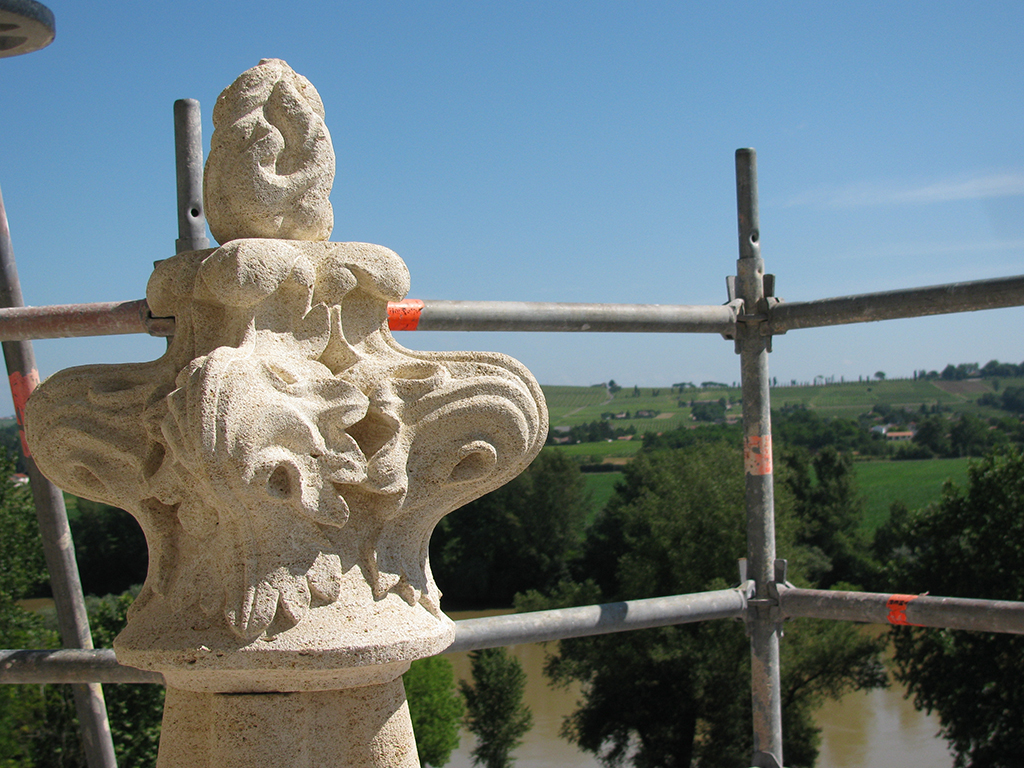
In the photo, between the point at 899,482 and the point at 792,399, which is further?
the point at 792,399

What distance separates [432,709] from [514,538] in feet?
37.8

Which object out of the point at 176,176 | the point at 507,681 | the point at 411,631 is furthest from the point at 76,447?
the point at 507,681

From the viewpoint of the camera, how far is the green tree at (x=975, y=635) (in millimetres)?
20953

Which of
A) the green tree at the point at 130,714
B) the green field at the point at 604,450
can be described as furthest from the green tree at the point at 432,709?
the green field at the point at 604,450

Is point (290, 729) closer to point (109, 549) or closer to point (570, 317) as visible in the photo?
point (570, 317)

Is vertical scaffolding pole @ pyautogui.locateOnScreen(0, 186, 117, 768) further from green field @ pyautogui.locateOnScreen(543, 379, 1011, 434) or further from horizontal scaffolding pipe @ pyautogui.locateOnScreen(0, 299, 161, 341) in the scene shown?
green field @ pyautogui.locateOnScreen(543, 379, 1011, 434)

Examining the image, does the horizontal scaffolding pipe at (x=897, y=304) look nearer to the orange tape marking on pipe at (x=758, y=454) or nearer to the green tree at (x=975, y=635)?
the orange tape marking on pipe at (x=758, y=454)

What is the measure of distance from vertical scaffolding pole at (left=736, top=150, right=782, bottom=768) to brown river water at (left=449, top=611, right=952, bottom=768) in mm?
24775

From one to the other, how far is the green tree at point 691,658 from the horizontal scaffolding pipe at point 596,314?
78.1ft

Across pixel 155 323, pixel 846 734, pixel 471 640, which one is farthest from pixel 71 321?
pixel 846 734

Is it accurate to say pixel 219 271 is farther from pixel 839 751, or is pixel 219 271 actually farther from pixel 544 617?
pixel 839 751

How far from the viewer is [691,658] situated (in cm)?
2930

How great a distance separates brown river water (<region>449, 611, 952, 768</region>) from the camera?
2933 centimetres

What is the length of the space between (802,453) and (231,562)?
129 ft
